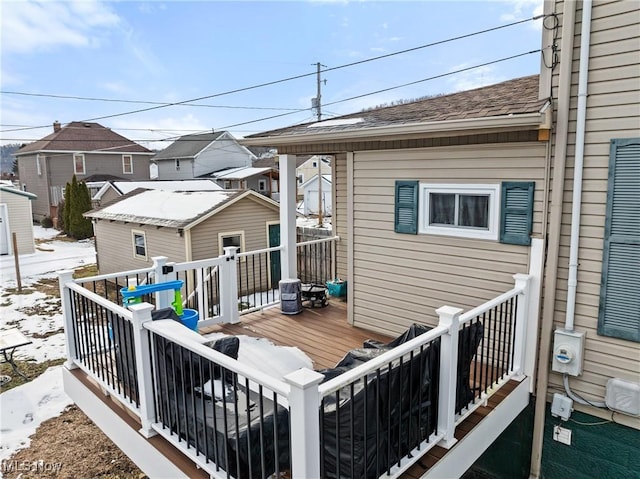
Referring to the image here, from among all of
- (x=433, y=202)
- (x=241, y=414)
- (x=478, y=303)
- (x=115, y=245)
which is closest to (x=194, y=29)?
(x=115, y=245)

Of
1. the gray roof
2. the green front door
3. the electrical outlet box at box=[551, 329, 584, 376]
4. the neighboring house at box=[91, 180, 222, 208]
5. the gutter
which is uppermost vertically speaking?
the gray roof

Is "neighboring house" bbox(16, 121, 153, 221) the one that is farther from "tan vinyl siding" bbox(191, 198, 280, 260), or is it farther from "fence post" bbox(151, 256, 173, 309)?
"fence post" bbox(151, 256, 173, 309)

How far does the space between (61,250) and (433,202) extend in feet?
65.3

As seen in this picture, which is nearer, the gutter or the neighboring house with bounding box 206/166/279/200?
the gutter

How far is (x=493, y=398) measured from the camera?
3438mm

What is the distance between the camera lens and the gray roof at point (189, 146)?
29.8m

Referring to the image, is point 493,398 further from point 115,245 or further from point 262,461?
point 115,245

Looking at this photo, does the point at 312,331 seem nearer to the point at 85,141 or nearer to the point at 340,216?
the point at 340,216

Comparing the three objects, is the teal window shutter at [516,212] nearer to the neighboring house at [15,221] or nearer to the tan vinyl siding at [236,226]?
the tan vinyl siding at [236,226]

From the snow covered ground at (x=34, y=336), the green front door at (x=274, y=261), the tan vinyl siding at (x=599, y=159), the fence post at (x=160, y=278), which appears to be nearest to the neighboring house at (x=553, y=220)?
the tan vinyl siding at (x=599, y=159)

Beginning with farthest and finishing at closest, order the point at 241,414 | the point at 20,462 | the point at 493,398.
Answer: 1. the point at 20,462
2. the point at 493,398
3. the point at 241,414

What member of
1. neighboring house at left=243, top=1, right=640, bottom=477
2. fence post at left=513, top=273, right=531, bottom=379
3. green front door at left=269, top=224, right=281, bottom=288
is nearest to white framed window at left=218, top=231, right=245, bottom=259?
green front door at left=269, top=224, right=281, bottom=288

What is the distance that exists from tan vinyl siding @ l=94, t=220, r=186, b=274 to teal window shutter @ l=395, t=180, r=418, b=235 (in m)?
8.78

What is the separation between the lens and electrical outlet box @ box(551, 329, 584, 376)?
3.46 m
